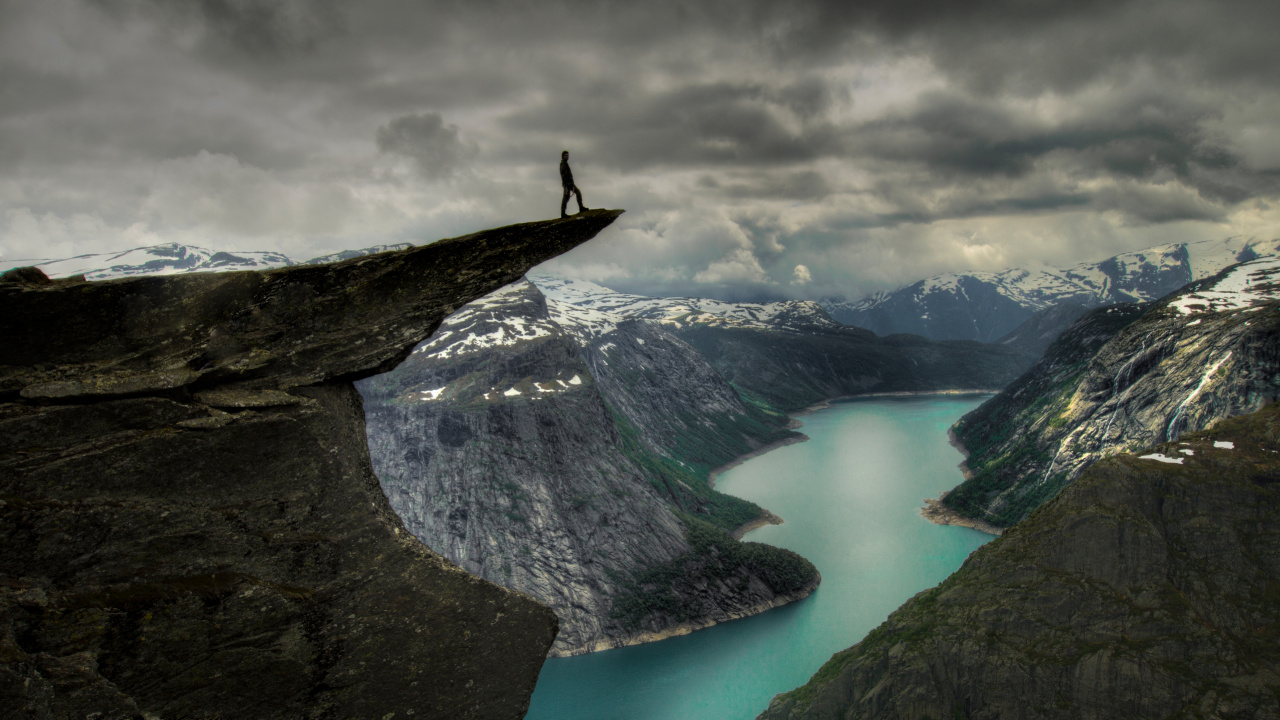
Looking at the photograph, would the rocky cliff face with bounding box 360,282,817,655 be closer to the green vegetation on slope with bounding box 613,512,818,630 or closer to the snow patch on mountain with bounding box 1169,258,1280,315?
the green vegetation on slope with bounding box 613,512,818,630

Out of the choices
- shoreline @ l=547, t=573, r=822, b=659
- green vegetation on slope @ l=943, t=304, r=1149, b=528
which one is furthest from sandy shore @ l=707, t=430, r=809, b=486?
shoreline @ l=547, t=573, r=822, b=659

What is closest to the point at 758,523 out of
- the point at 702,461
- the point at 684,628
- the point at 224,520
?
the point at 684,628

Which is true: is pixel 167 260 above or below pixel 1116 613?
above

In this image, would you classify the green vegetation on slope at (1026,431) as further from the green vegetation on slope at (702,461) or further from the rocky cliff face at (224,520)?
the rocky cliff face at (224,520)

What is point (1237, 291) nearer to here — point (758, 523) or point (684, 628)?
point (758, 523)

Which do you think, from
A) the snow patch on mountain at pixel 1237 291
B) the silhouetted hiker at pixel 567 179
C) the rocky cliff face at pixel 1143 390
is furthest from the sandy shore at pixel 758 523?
the silhouetted hiker at pixel 567 179
